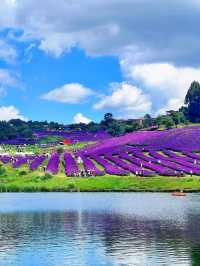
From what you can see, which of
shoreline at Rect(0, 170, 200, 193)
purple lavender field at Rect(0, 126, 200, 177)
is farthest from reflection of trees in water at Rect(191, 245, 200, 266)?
purple lavender field at Rect(0, 126, 200, 177)

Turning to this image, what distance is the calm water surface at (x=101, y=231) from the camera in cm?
5059

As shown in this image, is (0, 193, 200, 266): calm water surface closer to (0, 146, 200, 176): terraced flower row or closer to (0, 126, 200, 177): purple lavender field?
(0, 146, 200, 176): terraced flower row

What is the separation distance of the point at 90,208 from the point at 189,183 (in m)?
36.8

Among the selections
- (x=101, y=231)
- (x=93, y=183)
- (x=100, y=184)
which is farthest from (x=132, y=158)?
(x=101, y=231)

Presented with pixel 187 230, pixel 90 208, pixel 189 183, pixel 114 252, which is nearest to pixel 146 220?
pixel 187 230

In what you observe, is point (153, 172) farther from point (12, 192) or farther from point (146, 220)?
point (146, 220)

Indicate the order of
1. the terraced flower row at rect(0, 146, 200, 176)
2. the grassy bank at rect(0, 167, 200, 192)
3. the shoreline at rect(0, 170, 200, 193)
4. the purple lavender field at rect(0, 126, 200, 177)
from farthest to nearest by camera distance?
the purple lavender field at rect(0, 126, 200, 177), the terraced flower row at rect(0, 146, 200, 176), the grassy bank at rect(0, 167, 200, 192), the shoreline at rect(0, 170, 200, 193)

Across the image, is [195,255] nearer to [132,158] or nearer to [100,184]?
[100,184]

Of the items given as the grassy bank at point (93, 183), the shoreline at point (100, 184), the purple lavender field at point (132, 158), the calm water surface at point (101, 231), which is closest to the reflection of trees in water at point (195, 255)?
the calm water surface at point (101, 231)

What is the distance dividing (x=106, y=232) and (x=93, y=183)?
218 feet

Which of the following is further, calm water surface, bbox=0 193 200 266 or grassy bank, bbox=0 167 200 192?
grassy bank, bbox=0 167 200 192

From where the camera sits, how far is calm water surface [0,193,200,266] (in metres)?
50.6

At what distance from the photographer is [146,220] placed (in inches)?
3027

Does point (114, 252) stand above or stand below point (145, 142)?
below
